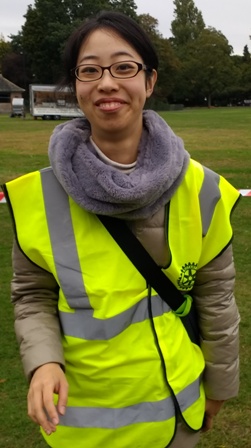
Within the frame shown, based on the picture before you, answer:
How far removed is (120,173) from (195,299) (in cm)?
52

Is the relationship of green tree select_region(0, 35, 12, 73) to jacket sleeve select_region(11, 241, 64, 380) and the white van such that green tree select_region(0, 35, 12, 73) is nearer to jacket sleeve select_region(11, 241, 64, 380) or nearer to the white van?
the white van

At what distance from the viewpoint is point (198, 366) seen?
201cm

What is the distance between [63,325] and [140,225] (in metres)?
0.39

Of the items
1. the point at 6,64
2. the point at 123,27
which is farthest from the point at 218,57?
the point at 123,27

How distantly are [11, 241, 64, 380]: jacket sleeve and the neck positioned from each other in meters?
Answer: 0.41

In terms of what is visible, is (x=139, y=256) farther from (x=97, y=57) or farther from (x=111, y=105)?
(x=97, y=57)

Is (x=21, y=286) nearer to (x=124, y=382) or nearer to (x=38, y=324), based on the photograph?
(x=38, y=324)

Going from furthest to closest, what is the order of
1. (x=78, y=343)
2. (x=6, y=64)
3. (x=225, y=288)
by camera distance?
1. (x=6, y=64)
2. (x=225, y=288)
3. (x=78, y=343)

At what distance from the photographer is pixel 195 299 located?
204cm

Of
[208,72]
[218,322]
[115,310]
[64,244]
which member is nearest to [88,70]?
[64,244]

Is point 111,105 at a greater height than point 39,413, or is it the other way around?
point 111,105

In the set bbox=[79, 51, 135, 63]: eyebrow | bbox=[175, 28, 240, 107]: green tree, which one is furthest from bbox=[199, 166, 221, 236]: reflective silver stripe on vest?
bbox=[175, 28, 240, 107]: green tree

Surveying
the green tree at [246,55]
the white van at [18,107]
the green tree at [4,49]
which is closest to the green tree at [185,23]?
the green tree at [246,55]

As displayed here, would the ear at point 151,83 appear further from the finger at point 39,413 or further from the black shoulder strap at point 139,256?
the finger at point 39,413
